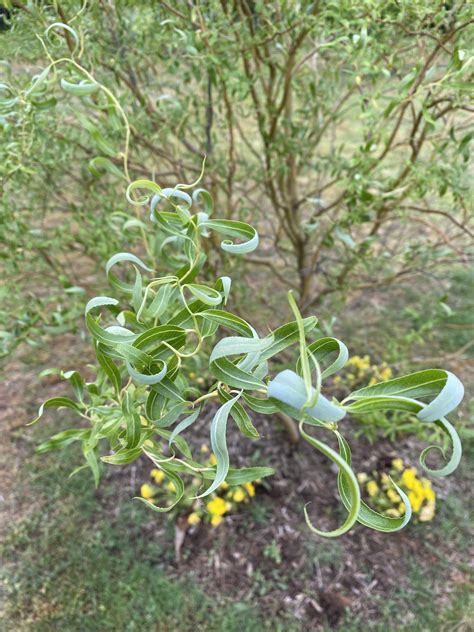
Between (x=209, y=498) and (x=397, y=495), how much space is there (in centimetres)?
83

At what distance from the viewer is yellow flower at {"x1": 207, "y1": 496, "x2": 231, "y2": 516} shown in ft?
6.83

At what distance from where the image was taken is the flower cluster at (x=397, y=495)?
2.11 metres

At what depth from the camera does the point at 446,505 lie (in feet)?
7.32

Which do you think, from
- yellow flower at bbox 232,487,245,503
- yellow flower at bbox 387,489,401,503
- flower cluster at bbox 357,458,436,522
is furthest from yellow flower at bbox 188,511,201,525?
yellow flower at bbox 387,489,401,503

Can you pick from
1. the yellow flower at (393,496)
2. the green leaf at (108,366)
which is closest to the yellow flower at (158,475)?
the yellow flower at (393,496)

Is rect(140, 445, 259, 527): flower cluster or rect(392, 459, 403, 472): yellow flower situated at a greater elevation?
rect(392, 459, 403, 472): yellow flower

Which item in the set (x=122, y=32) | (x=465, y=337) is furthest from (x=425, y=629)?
(x=122, y=32)

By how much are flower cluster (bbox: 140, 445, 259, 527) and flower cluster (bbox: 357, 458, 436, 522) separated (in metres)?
0.56

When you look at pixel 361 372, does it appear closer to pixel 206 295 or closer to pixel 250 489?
pixel 250 489

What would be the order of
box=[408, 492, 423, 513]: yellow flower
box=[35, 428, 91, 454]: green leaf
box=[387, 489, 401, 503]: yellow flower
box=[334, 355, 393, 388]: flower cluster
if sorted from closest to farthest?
box=[35, 428, 91, 454]: green leaf, box=[408, 492, 423, 513]: yellow flower, box=[387, 489, 401, 503]: yellow flower, box=[334, 355, 393, 388]: flower cluster

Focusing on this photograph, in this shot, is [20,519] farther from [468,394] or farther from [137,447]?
[468,394]

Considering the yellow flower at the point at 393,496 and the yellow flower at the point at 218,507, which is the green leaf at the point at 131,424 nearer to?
the yellow flower at the point at 218,507

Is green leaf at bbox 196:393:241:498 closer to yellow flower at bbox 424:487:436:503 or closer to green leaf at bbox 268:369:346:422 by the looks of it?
green leaf at bbox 268:369:346:422

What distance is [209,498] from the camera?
2.16m
